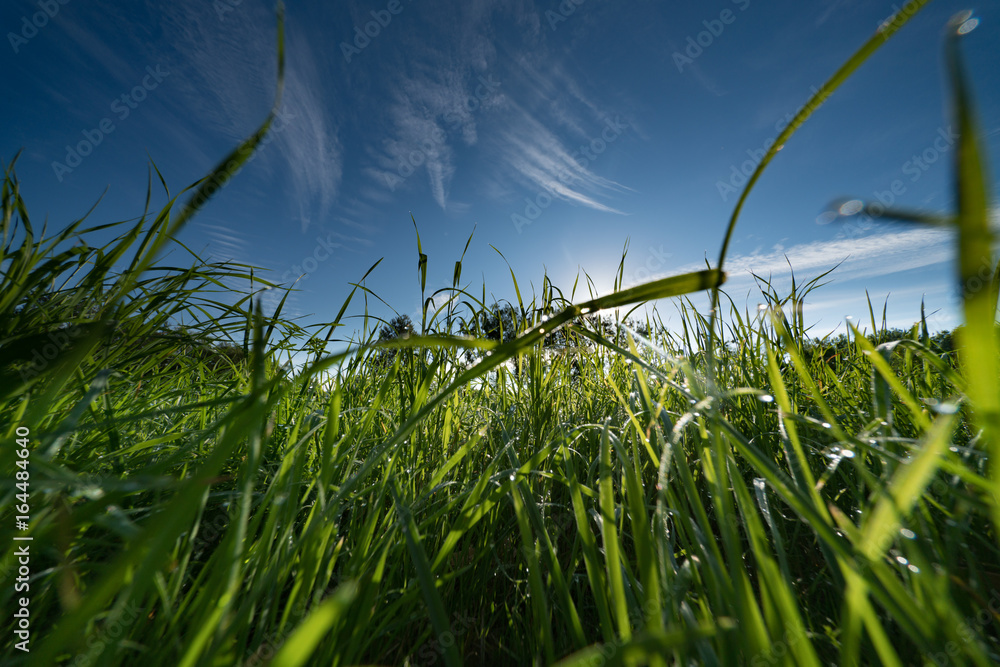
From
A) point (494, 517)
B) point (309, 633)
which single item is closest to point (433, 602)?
point (309, 633)

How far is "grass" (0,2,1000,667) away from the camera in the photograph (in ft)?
1.60

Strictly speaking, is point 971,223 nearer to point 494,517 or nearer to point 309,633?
point 309,633

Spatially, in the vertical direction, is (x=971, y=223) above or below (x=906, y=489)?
above

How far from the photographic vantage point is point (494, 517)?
1.14 m

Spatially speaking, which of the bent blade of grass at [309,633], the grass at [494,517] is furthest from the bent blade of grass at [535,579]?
the bent blade of grass at [309,633]

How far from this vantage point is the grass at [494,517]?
488mm

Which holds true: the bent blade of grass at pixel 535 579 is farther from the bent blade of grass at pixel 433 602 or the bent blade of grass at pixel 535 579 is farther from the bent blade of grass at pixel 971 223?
the bent blade of grass at pixel 971 223

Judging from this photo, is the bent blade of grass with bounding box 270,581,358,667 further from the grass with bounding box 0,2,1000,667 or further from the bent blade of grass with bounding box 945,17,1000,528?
the bent blade of grass with bounding box 945,17,1000,528

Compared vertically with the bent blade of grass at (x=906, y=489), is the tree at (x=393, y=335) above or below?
above

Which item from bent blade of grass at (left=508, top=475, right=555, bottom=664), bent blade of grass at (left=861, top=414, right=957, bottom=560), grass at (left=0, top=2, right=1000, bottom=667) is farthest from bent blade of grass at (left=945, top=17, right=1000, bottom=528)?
bent blade of grass at (left=508, top=475, right=555, bottom=664)

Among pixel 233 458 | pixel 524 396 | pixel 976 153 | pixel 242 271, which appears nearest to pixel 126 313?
pixel 242 271

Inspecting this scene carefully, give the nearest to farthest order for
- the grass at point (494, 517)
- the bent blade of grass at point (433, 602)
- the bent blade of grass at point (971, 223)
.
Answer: the bent blade of grass at point (971, 223) < the grass at point (494, 517) < the bent blade of grass at point (433, 602)

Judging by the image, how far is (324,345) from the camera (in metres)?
2.19

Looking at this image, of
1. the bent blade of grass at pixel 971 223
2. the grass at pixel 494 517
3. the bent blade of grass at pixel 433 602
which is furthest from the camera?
the bent blade of grass at pixel 433 602
